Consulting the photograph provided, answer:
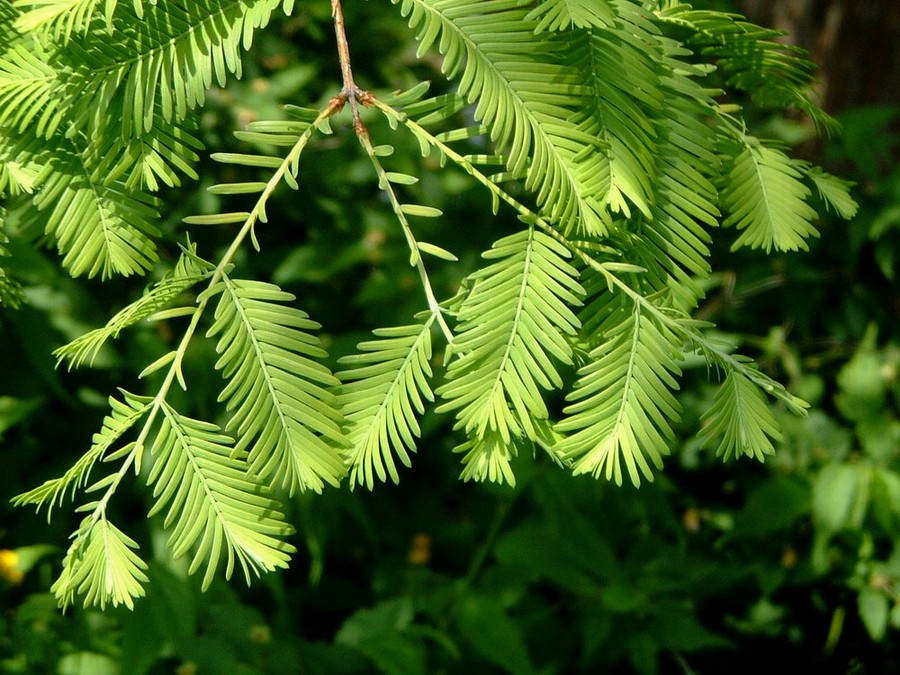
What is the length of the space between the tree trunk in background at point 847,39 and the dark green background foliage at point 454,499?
461mm

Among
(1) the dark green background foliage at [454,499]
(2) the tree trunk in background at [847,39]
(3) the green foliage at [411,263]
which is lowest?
(1) the dark green background foliage at [454,499]

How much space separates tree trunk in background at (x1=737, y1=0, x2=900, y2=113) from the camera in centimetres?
253

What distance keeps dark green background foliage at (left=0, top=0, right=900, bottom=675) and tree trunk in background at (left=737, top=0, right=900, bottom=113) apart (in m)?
0.46

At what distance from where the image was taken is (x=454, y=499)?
6.97 ft

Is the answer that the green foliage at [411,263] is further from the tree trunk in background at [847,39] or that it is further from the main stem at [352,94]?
the tree trunk in background at [847,39]

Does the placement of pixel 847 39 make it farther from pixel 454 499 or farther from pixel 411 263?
pixel 411 263

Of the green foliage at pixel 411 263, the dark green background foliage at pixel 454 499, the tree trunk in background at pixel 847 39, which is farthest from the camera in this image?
the tree trunk in background at pixel 847 39

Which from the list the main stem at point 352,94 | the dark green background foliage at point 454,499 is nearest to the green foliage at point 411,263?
the main stem at point 352,94

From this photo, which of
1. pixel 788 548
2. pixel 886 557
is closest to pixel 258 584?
pixel 788 548

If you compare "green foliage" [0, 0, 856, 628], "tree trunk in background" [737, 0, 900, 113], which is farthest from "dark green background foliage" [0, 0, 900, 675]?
"green foliage" [0, 0, 856, 628]

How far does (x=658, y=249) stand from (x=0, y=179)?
0.47 meters

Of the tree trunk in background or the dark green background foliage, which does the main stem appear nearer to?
the dark green background foliage

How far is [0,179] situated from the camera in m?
0.67

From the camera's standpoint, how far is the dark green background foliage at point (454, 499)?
1.45 m
